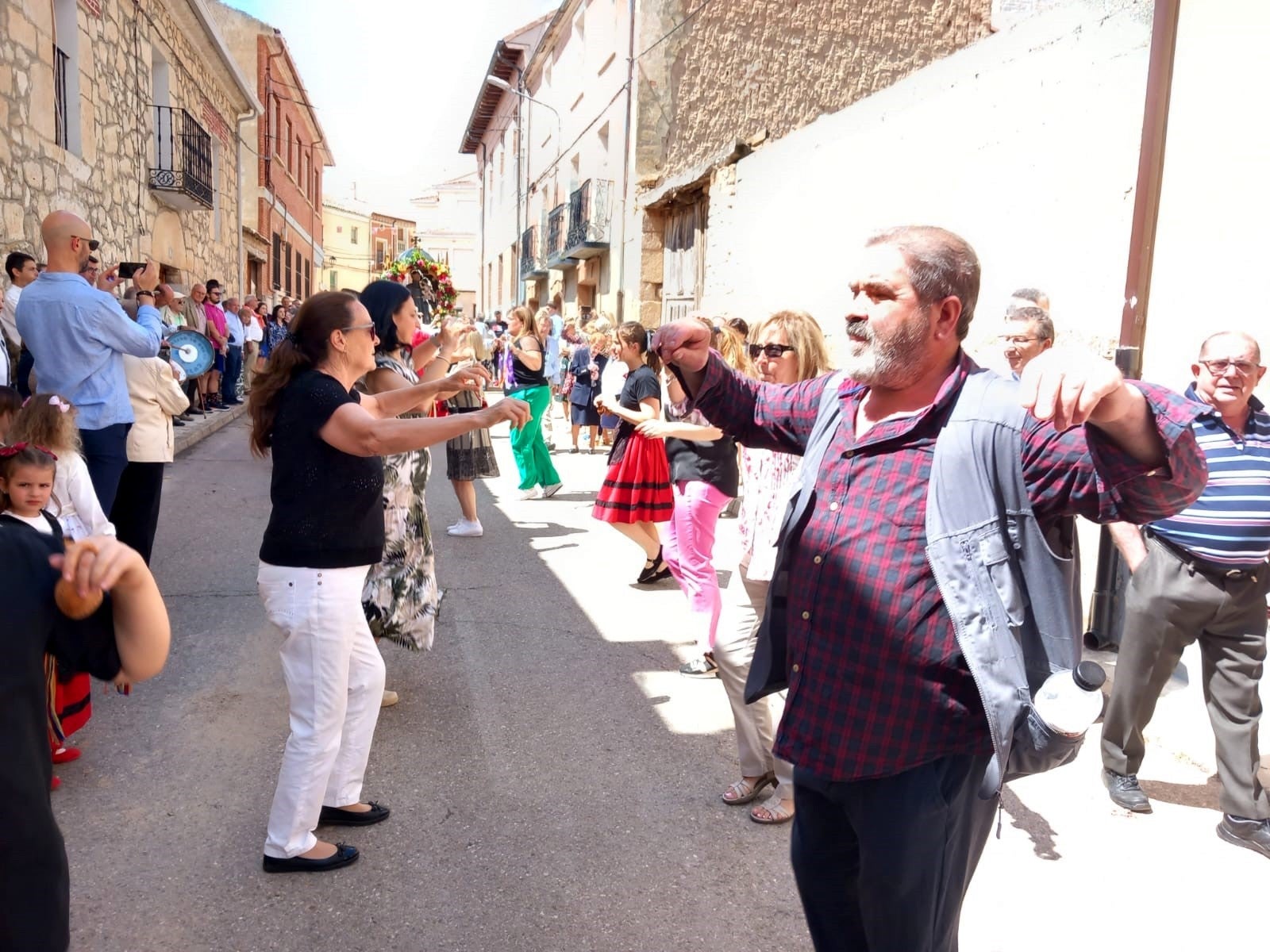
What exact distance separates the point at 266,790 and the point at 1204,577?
3501 millimetres

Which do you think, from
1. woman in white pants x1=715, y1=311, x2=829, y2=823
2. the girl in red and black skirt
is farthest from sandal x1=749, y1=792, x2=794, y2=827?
the girl in red and black skirt

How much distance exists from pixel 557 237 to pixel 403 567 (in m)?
20.4

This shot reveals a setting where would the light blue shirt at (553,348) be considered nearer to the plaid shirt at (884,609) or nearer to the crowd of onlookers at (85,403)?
the crowd of onlookers at (85,403)

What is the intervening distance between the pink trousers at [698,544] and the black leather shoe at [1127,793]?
70.9 inches

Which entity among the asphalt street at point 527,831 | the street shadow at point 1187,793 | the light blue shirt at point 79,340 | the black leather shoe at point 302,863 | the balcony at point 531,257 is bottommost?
the street shadow at point 1187,793

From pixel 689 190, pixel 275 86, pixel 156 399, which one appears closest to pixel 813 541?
pixel 156 399

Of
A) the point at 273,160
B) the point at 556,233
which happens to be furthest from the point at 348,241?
the point at 556,233

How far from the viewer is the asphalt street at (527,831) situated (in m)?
2.91

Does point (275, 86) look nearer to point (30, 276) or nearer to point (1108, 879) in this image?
point (30, 276)

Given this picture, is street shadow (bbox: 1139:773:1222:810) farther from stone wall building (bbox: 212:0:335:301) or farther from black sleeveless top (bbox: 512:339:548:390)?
stone wall building (bbox: 212:0:335:301)

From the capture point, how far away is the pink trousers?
15.9 feet

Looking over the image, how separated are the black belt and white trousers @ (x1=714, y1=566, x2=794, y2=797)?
1.51 meters

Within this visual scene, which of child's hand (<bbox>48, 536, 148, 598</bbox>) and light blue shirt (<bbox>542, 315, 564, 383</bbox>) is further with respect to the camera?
light blue shirt (<bbox>542, 315, 564, 383</bbox>)

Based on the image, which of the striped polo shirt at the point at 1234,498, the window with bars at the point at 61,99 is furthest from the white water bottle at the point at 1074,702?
the window with bars at the point at 61,99
